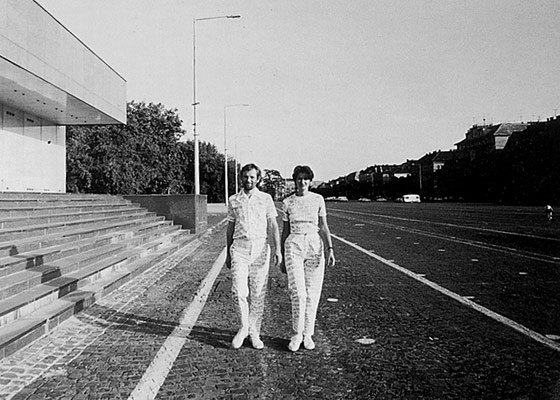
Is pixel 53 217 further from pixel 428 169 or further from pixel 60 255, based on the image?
pixel 428 169

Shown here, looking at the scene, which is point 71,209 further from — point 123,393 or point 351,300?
point 123,393

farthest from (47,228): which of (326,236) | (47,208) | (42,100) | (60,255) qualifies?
(42,100)

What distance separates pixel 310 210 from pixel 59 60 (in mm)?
15130

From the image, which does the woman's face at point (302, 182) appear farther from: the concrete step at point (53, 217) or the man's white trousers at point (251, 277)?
the concrete step at point (53, 217)

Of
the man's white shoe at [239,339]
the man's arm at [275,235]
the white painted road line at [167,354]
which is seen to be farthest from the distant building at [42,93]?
the man's white shoe at [239,339]

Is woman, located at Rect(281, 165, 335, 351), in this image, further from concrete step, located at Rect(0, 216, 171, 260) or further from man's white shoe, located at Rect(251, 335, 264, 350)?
concrete step, located at Rect(0, 216, 171, 260)

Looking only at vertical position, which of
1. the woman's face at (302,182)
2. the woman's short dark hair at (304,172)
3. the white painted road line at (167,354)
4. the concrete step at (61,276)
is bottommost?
the white painted road line at (167,354)

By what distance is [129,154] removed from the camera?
141ft

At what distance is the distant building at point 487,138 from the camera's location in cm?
10375

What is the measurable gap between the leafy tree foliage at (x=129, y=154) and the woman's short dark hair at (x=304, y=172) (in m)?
36.6

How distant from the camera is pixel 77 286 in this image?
26.9 feet

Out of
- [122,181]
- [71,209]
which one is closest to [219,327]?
[71,209]

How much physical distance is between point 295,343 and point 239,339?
583 mm

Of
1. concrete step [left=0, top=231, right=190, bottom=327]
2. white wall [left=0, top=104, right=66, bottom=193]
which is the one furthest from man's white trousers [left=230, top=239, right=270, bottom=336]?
white wall [left=0, top=104, right=66, bottom=193]
